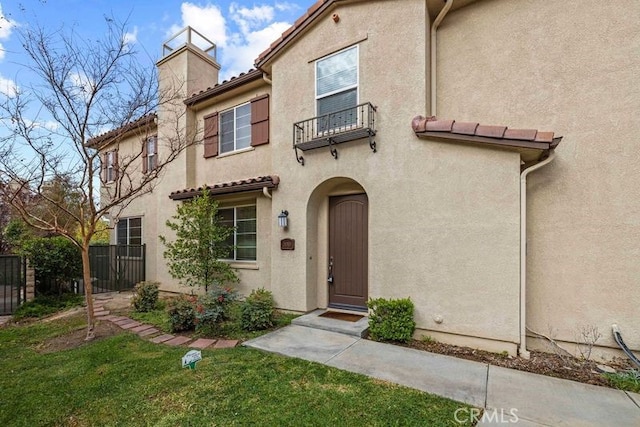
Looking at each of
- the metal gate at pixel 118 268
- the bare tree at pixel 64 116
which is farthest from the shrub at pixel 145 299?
the metal gate at pixel 118 268

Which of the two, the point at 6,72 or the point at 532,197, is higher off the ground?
the point at 6,72

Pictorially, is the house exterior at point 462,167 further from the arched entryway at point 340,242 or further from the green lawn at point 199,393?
the green lawn at point 199,393

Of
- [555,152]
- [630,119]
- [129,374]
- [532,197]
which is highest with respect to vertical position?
[630,119]

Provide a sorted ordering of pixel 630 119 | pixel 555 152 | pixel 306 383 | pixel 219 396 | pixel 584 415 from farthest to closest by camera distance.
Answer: pixel 555 152 → pixel 630 119 → pixel 306 383 → pixel 219 396 → pixel 584 415

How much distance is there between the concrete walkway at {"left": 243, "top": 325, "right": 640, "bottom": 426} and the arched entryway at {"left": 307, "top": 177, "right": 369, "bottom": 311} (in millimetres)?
1650

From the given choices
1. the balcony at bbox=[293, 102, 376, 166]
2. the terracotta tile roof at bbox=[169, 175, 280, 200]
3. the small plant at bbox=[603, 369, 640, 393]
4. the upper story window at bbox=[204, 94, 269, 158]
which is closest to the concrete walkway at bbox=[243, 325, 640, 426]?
the small plant at bbox=[603, 369, 640, 393]

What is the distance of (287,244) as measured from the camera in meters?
7.51

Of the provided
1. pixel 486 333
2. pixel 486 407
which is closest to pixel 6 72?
pixel 486 407

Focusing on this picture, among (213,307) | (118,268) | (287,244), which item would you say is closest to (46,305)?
(118,268)

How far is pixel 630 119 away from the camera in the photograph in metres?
4.86

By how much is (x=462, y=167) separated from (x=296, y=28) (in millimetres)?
5477

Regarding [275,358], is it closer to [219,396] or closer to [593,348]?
[219,396]

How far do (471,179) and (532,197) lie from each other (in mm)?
1218

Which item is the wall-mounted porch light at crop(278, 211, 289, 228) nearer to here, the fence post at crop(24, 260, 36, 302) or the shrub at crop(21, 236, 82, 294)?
the shrub at crop(21, 236, 82, 294)
